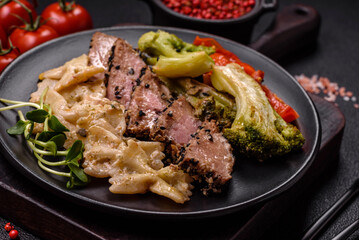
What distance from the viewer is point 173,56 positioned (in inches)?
146

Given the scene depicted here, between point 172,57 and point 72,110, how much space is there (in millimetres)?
968

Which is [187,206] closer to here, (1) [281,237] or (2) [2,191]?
(1) [281,237]

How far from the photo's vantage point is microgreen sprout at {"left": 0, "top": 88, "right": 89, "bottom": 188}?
2.88 meters

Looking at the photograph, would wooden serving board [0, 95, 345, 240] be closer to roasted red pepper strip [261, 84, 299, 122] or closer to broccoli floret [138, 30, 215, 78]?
roasted red pepper strip [261, 84, 299, 122]

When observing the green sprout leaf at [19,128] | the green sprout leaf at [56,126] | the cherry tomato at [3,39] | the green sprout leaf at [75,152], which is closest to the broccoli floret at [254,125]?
the green sprout leaf at [75,152]

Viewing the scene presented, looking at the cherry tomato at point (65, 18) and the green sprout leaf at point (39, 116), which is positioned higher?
the green sprout leaf at point (39, 116)

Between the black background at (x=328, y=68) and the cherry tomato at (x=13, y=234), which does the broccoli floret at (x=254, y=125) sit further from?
the cherry tomato at (x=13, y=234)

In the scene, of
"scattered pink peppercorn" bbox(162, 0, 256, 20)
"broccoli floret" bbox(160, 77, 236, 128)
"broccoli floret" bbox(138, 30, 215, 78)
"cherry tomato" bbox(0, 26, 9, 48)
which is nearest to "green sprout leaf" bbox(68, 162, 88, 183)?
"broccoli floret" bbox(160, 77, 236, 128)

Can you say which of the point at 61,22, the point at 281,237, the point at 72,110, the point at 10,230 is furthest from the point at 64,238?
the point at 61,22

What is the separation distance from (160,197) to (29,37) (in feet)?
8.78

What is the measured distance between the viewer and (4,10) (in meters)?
4.89

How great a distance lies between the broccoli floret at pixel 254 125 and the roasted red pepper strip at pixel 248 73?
0.35ft

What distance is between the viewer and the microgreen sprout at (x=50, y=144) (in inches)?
113

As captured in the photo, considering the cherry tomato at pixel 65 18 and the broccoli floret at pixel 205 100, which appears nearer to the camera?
the broccoli floret at pixel 205 100
